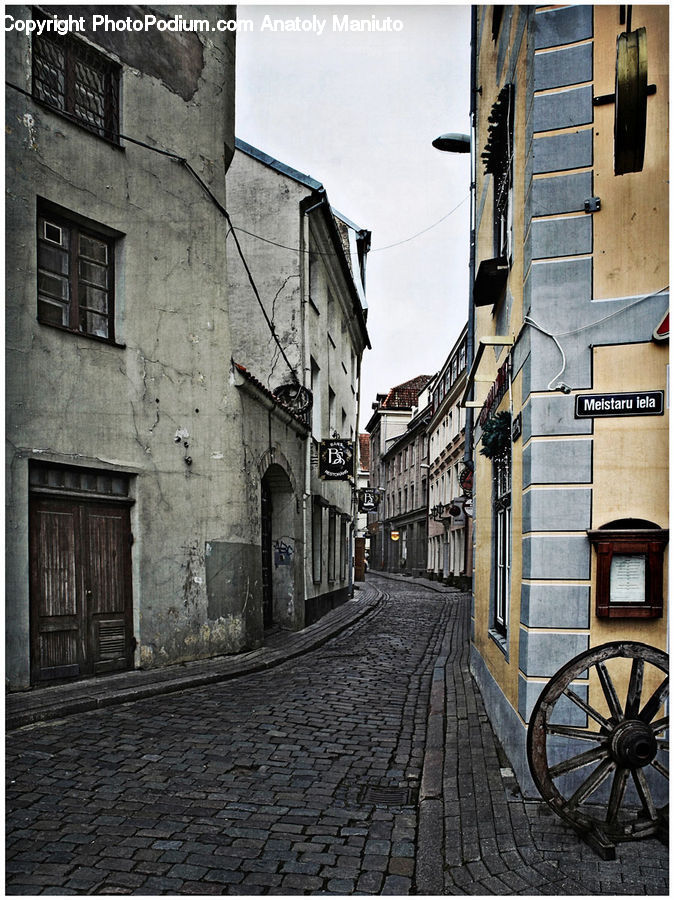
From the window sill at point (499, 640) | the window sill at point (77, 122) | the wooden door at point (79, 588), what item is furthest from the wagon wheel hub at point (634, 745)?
the window sill at point (77, 122)

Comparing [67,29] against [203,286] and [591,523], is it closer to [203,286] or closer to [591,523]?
[203,286]

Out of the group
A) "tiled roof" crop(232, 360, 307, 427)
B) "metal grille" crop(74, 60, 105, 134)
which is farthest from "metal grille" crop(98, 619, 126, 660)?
"metal grille" crop(74, 60, 105, 134)

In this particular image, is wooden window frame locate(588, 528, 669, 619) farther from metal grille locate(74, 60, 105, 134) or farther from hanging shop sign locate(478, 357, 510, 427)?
metal grille locate(74, 60, 105, 134)

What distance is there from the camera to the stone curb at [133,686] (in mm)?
7262

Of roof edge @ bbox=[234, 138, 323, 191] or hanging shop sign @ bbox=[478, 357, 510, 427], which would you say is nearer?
hanging shop sign @ bbox=[478, 357, 510, 427]

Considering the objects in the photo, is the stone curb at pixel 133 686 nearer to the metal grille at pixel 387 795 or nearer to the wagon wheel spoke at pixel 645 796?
the metal grille at pixel 387 795

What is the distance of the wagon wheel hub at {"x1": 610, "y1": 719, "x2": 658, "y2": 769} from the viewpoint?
394cm

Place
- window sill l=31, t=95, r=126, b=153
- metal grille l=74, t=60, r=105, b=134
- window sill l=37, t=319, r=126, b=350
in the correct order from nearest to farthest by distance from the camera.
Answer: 1. window sill l=37, t=319, r=126, b=350
2. window sill l=31, t=95, r=126, b=153
3. metal grille l=74, t=60, r=105, b=134

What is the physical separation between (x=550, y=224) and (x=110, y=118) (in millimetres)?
6726

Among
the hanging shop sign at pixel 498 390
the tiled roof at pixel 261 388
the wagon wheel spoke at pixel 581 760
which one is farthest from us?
the tiled roof at pixel 261 388

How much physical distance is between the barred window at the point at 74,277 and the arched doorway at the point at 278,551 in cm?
568

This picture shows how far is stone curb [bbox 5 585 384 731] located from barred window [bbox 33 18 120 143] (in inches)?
250

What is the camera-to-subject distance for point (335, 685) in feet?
30.9

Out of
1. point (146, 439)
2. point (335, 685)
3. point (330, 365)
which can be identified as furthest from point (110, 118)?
point (330, 365)
